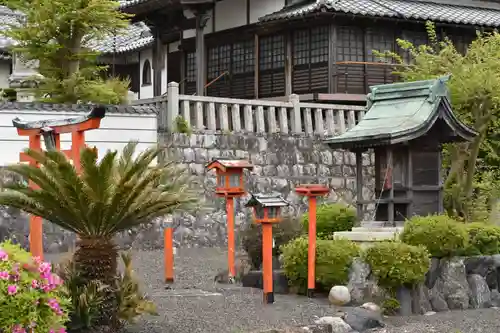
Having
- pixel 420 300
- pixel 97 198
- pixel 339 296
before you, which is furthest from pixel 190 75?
pixel 97 198

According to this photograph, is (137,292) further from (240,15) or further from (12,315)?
(240,15)

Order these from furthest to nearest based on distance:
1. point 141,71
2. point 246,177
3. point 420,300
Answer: point 141,71, point 246,177, point 420,300

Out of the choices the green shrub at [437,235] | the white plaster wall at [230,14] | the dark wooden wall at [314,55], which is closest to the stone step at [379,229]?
the green shrub at [437,235]

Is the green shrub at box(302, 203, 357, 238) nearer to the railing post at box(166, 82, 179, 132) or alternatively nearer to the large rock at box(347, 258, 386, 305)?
the large rock at box(347, 258, 386, 305)

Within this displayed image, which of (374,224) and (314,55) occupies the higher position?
(314,55)

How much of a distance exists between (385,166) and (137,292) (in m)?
6.51

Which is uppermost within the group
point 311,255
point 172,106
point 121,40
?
point 121,40

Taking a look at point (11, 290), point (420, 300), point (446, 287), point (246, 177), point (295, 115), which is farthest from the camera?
point (295, 115)

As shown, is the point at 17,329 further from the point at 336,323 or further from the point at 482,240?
the point at 482,240

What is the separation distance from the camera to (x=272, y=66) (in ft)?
88.3

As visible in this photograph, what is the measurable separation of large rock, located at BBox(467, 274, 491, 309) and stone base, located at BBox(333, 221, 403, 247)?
1.49 metres

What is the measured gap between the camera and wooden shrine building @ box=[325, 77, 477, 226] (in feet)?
50.3

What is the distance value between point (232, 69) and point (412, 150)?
44.5ft

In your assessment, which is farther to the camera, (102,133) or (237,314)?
(102,133)
